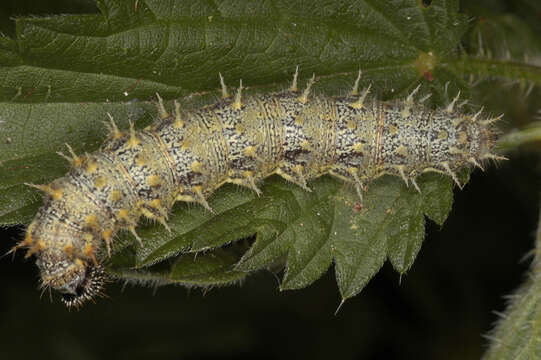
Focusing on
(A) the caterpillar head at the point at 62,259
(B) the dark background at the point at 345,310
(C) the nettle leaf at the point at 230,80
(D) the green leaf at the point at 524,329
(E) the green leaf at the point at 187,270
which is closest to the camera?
(A) the caterpillar head at the point at 62,259

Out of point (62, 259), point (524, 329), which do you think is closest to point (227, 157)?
point (62, 259)

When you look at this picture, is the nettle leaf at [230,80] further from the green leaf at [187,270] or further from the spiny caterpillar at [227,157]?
the spiny caterpillar at [227,157]

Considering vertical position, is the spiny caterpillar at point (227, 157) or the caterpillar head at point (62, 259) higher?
the spiny caterpillar at point (227, 157)

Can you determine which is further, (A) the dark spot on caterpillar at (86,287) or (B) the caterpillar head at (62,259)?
(A) the dark spot on caterpillar at (86,287)

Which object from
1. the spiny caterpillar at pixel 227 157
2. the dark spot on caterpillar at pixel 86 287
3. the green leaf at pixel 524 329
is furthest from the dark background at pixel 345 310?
the dark spot on caterpillar at pixel 86 287

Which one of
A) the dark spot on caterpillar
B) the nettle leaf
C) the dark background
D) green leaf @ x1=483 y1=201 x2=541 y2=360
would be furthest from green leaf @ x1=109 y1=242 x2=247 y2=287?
green leaf @ x1=483 y1=201 x2=541 y2=360
